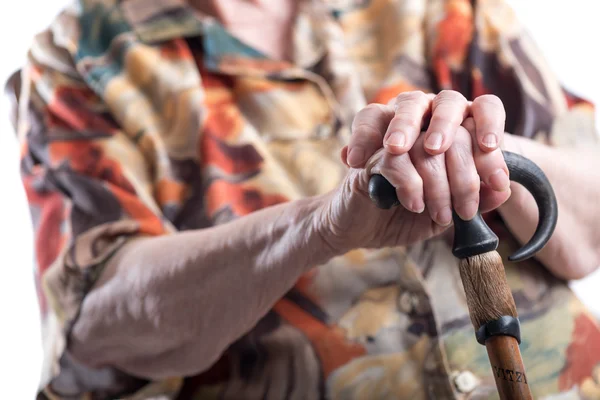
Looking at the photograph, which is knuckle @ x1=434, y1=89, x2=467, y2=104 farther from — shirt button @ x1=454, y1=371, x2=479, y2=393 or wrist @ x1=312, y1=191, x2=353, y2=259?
shirt button @ x1=454, y1=371, x2=479, y2=393

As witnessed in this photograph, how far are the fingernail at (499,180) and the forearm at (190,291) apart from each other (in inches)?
9.9

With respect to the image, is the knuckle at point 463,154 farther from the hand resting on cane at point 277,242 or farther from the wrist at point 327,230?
the wrist at point 327,230

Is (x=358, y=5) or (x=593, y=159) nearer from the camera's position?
(x=593, y=159)

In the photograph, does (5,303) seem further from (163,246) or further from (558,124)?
(558,124)

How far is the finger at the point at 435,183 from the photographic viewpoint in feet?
2.00

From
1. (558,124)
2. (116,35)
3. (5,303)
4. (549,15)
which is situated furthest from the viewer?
(549,15)

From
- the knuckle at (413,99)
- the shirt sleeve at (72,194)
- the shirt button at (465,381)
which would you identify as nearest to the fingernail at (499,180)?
the knuckle at (413,99)

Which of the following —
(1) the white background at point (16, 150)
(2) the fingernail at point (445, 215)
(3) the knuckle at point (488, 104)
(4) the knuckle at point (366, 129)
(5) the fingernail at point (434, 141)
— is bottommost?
(1) the white background at point (16, 150)

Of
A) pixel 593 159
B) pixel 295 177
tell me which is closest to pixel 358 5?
pixel 295 177

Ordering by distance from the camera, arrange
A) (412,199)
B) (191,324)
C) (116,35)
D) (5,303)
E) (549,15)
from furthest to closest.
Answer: (549,15), (5,303), (116,35), (191,324), (412,199)

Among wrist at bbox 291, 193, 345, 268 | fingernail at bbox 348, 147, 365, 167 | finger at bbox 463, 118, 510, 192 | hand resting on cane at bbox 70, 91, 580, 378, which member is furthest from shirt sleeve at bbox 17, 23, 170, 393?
finger at bbox 463, 118, 510, 192

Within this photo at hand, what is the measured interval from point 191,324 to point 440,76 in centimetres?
54

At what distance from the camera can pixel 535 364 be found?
936mm

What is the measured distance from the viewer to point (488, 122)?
0.63m
